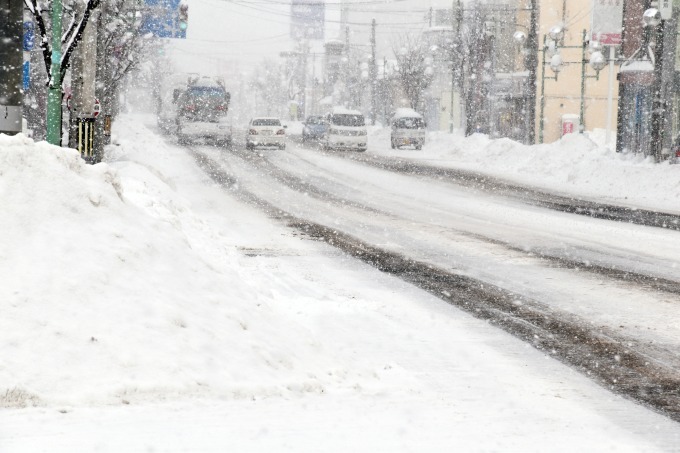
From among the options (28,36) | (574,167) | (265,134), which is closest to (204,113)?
(265,134)

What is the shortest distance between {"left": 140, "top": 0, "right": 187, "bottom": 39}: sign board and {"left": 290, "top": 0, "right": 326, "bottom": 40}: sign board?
77161mm

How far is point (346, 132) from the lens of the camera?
4834cm

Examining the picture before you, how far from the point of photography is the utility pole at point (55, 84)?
17328 mm

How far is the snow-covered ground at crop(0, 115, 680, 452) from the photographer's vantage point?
492 cm

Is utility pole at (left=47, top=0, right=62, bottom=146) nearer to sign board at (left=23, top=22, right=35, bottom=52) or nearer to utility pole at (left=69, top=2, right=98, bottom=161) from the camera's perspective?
utility pole at (left=69, top=2, right=98, bottom=161)

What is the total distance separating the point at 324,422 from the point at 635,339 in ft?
12.2

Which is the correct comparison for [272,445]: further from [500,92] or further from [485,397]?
[500,92]

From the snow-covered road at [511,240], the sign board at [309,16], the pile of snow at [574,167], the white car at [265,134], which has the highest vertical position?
the sign board at [309,16]

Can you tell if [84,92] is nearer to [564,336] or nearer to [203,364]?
[564,336]

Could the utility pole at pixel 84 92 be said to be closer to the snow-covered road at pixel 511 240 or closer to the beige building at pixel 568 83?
the snow-covered road at pixel 511 240

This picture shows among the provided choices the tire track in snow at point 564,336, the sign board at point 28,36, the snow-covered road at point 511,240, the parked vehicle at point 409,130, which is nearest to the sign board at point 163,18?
the parked vehicle at point 409,130

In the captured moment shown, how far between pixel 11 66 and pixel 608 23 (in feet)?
95.9

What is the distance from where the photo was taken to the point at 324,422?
5117 millimetres

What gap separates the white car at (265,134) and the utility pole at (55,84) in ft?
92.7
